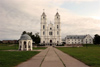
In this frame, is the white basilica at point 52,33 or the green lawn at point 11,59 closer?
the green lawn at point 11,59

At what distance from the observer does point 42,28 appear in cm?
10269

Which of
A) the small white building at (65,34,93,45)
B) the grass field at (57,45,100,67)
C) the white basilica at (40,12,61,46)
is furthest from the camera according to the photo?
the small white building at (65,34,93,45)

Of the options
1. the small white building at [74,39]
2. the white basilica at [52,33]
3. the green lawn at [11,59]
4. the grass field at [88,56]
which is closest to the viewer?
the green lawn at [11,59]

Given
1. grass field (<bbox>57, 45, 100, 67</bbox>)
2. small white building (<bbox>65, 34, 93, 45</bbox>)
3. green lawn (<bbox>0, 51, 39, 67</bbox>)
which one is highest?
small white building (<bbox>65, 34, 93, 45</bbox>)

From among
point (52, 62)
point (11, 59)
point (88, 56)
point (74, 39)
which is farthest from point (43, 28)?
point (52, 62)

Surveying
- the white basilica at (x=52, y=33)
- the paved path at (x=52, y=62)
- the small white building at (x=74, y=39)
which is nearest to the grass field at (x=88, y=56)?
the paved path at (x=52, y=62)

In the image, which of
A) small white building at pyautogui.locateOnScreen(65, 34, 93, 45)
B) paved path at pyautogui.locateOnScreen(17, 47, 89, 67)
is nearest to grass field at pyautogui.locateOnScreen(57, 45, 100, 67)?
paved path at pyautogui.locateOnScreen(17, 47, 89, 67)

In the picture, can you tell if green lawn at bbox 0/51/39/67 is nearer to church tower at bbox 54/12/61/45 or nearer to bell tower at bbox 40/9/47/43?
bell tower at bbox 40/9/47/43

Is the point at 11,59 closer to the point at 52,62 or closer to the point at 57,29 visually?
the point at 52,62

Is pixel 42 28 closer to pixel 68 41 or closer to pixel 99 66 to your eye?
pixel 68 41

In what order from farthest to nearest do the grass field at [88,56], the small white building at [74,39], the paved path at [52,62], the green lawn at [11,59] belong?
the small white building at [74,39], the grass field at [88,56], the green lawn at [11,59], the paved path at [52,62]

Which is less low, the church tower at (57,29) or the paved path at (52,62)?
the church tower at (57,29)

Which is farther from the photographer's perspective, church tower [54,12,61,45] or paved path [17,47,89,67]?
church tower [54,12,61,45]

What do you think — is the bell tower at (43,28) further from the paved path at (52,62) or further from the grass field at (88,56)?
the paved path at (52,62)
